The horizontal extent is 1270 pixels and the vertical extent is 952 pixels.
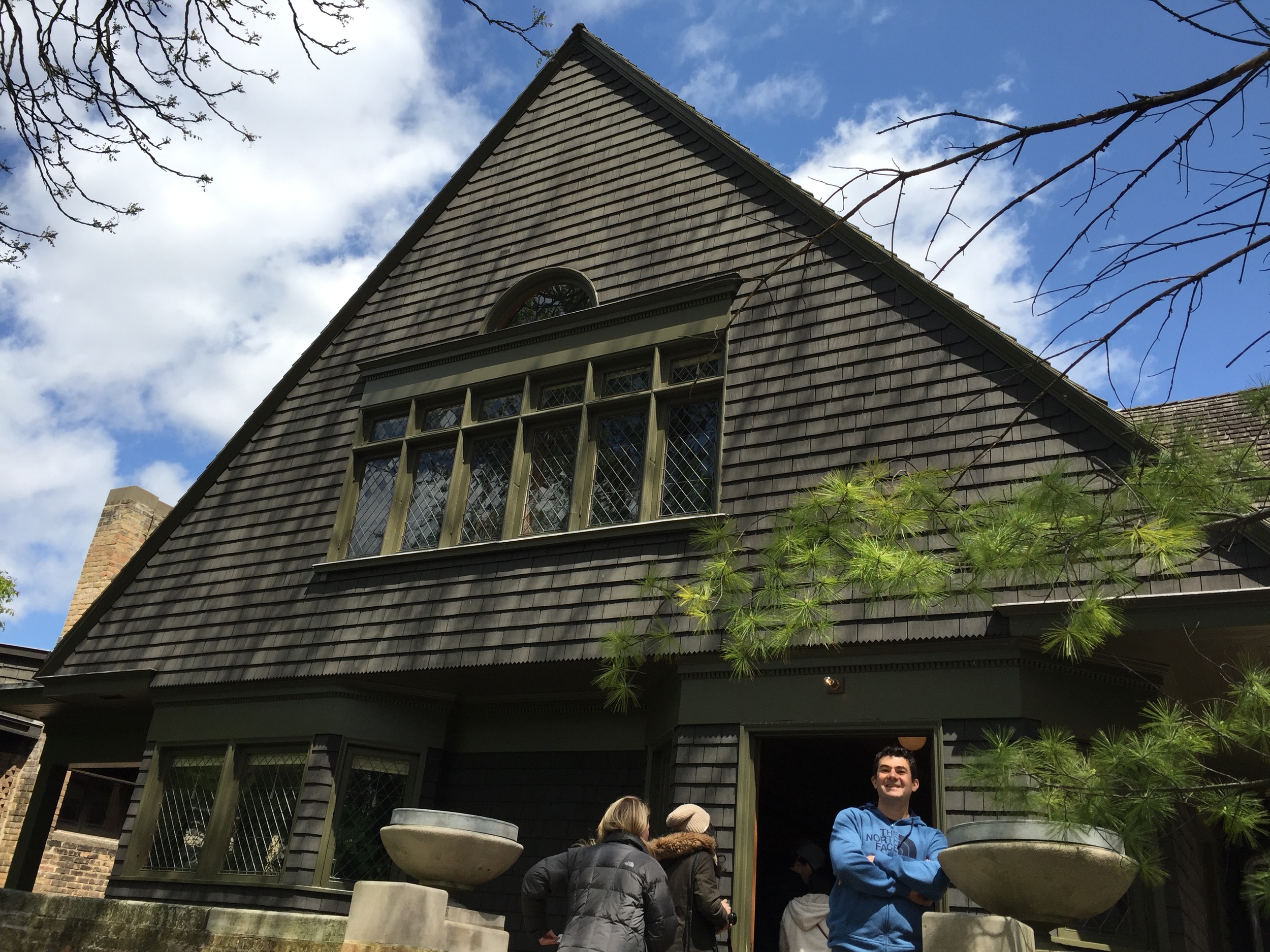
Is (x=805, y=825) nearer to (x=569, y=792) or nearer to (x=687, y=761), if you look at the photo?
(x=569, y=792)

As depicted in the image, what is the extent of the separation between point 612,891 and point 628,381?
17.7ft

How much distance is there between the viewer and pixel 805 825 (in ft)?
39.4

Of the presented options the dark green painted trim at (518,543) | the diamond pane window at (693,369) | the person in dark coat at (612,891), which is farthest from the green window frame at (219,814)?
the person in dark coat at (612,891)

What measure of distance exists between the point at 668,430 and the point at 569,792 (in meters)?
3.11

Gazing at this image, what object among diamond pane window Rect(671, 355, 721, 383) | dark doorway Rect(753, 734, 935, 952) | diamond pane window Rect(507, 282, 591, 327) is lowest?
dark doorway Rect(753, 734, 935, 952)

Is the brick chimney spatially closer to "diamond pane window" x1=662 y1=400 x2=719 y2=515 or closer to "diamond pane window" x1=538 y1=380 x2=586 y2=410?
"diamond pane window" x1=538 y1=380 x2=586 y2=410

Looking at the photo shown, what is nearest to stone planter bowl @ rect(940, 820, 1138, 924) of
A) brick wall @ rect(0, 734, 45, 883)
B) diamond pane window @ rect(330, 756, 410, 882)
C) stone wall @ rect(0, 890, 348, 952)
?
stone wall @ rect(0, 890, 348, 952)

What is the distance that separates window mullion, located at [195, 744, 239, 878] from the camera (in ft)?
32.5

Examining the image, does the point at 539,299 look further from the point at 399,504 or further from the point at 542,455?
the point at 399,504

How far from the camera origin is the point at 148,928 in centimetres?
611

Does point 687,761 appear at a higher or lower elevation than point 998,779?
higher

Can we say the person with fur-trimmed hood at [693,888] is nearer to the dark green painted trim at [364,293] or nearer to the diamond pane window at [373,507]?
the diamond pane window at [373,507]

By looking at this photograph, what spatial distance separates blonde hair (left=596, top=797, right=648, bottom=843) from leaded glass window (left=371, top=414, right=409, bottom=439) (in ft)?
20.9

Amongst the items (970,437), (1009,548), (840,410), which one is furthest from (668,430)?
(1009,548)
